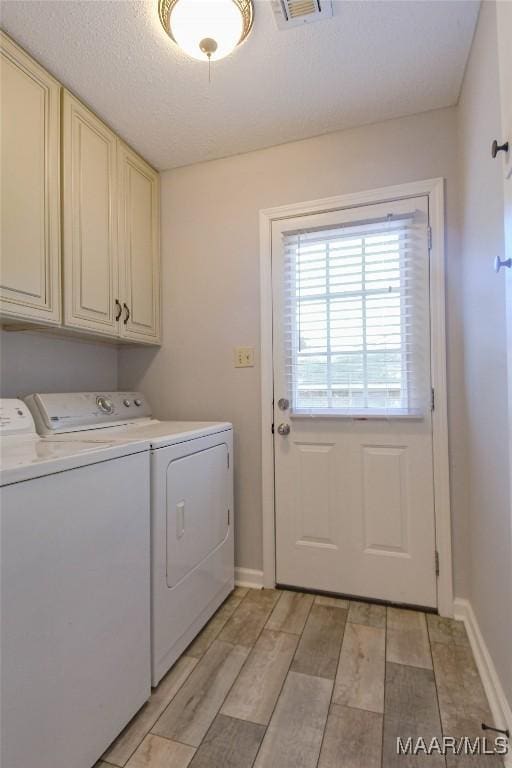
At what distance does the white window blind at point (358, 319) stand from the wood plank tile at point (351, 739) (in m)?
1.16

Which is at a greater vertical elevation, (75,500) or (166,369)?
(166,369)

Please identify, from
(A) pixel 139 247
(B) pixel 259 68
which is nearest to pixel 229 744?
(A) pixel 139 247

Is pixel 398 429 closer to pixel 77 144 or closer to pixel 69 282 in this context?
pixel 69 282

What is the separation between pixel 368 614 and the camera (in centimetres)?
178

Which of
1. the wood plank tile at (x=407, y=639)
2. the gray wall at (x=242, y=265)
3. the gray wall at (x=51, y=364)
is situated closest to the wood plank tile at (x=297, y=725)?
the wood plank tile at (x=407, y=639)

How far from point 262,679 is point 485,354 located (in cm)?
144

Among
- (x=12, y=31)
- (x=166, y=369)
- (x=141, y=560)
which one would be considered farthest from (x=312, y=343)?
(x=12, y=31)

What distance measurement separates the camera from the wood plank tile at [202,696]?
1165 mm

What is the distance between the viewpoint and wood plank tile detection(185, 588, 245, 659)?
154 centimetres

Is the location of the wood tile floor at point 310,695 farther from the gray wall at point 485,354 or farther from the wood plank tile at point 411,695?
the gray wall at point 485,354

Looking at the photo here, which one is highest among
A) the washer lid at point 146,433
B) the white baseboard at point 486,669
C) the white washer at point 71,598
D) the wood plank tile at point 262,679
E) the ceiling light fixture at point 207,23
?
the ceiling light fixture at point 207,23

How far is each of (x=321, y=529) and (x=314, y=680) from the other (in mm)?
677

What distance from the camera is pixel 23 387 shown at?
1.74 m

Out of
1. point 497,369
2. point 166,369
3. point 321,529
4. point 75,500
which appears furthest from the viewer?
point 166,369
